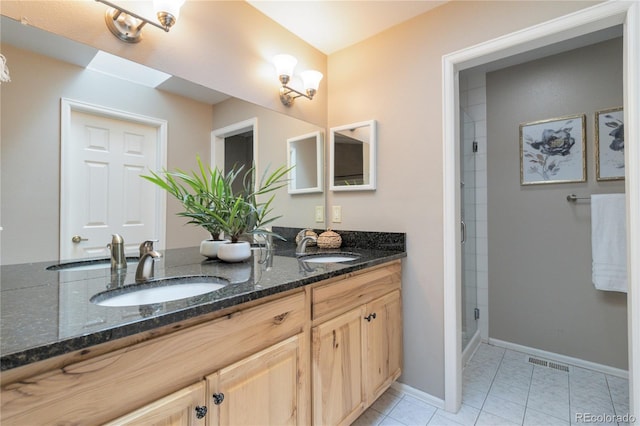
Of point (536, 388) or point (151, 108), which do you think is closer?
point (151, 108)

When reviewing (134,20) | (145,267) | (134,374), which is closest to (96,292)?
(145,267)

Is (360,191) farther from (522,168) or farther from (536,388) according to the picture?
(536,388)

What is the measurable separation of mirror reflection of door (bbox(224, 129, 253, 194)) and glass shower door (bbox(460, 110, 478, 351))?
1.68m

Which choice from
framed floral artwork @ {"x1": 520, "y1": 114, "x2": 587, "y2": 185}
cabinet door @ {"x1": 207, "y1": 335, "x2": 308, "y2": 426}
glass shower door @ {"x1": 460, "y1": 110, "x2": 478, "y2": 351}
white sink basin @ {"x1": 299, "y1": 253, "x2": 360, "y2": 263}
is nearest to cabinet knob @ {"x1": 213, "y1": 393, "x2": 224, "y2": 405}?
cabinet door @ {"x1": 207, "y1": 335, "x2": 308, "y2": 426}

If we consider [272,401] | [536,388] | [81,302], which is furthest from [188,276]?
[536,388]

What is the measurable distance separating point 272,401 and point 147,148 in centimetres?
111

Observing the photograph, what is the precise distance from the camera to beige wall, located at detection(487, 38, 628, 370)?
211 cm

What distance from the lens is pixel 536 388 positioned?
1.90 meters

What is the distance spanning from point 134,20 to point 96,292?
1.08 metres

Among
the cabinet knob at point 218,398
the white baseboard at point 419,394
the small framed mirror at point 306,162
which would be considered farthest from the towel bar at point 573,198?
the cabinet knob at point 218,398

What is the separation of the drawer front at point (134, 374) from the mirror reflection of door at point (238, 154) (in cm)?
84

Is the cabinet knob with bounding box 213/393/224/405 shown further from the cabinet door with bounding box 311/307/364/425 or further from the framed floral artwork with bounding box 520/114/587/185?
the framed floral artwork with bounding box 520/114/587/185

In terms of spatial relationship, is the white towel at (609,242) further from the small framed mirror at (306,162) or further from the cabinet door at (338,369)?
the small framed mirror at (306,162)

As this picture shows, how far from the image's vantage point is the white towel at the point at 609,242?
6.43 feet
